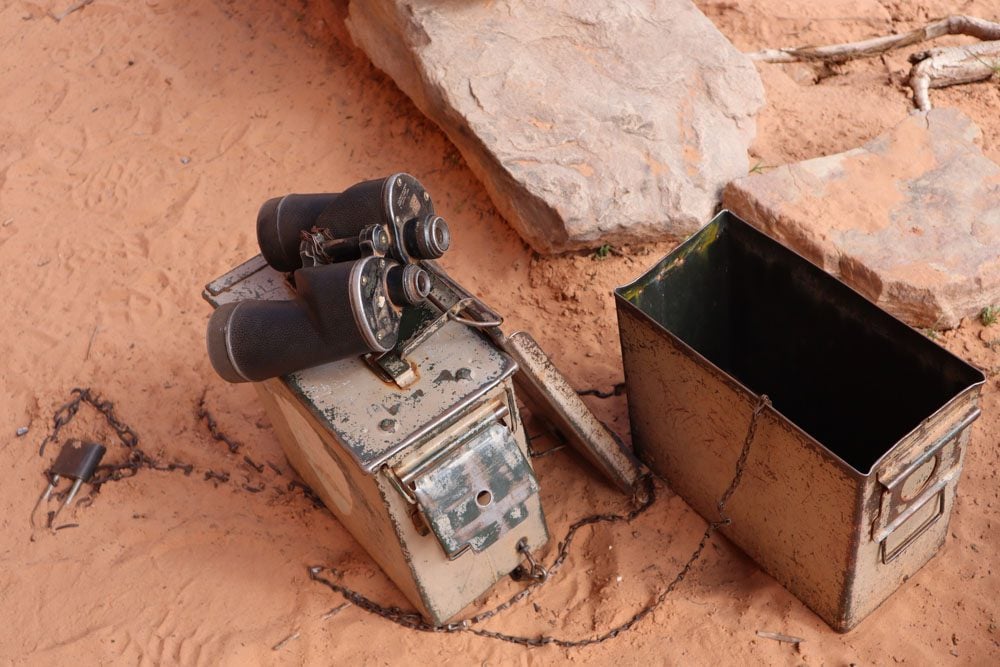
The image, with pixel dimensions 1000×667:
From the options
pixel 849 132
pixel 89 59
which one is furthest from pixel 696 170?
pixel 89 59

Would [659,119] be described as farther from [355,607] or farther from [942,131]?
[355,607]

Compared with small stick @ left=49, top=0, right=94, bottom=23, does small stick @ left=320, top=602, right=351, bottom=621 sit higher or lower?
lower

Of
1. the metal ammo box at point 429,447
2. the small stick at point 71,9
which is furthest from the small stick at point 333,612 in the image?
the small stick at point 71,9

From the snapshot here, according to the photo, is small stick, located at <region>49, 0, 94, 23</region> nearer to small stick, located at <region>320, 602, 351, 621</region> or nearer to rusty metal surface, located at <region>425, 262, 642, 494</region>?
rusty metal surface, located at <region>425, 262, 642, 494</region>

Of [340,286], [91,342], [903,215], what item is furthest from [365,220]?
[903,215]

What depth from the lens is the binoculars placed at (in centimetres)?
259

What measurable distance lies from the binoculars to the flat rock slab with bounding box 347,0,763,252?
1257mm

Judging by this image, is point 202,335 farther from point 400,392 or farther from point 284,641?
point 400,392

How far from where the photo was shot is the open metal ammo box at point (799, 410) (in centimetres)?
269

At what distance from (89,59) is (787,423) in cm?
454

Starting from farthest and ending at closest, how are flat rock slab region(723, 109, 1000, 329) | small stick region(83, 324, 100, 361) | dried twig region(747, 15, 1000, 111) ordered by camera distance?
dried twig region(747, 15, 1000, 111) → small stick region(83, 324, 100, 361) → flat rock slab region(723, 109, 1000, 329)

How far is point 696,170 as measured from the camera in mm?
4062

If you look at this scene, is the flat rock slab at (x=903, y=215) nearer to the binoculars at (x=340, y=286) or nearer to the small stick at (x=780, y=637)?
the small stick at (x=780, y=637)

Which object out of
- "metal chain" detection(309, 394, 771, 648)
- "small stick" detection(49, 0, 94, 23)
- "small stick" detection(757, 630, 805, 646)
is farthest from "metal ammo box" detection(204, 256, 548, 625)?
"small stick" detection(49, 0, 94, 23)
